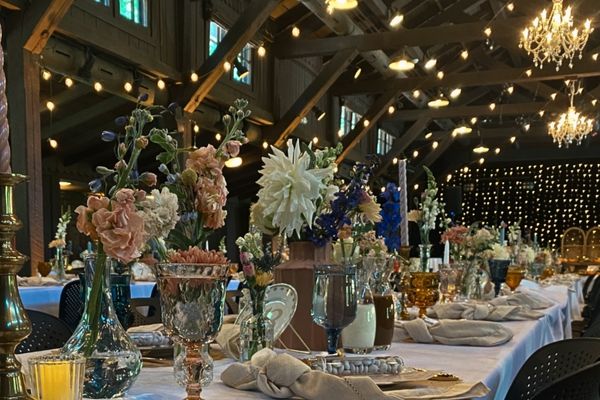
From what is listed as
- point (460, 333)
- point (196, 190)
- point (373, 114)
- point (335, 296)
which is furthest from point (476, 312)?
point (373, 114)

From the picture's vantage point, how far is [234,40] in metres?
7.98

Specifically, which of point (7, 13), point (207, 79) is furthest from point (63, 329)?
point (207, 79)

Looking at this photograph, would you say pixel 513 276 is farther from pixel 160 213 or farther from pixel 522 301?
pixel 160 213

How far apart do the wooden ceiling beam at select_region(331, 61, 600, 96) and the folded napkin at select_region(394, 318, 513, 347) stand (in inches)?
382

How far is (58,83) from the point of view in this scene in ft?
27.2

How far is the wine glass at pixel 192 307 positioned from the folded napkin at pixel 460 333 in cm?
89

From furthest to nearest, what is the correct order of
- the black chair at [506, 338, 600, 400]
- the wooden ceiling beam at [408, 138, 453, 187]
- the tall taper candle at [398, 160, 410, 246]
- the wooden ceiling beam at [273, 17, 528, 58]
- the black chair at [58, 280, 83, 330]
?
the wooden ceiling beam at [408, 138, 453, 187], the wooden ceiling beam at [273, 17, 528, 58], the black chair at [58, 280, 83, 330], the tall taper candle at [398, 160, 410, 246], the black chair at [506, 338, 600, 400]

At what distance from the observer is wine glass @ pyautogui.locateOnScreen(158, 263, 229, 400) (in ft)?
3.59

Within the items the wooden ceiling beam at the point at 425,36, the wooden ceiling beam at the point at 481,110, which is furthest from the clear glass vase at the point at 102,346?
the wooden ceiling beam at the point at 481,110

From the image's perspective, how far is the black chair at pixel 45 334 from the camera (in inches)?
77.9

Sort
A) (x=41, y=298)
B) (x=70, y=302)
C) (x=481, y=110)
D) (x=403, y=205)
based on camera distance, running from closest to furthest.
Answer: (x=403, y=205) < (x=70, y=302) < (x=41, y=298) < (x=481, y=110)

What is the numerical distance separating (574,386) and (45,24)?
5.58m

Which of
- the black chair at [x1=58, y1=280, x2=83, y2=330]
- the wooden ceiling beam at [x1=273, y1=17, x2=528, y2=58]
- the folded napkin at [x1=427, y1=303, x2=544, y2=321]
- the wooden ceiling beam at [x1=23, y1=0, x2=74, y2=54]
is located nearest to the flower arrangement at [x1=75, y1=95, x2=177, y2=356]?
the folded napkin at [x1=427, y1=303, x2=544, y2=321]

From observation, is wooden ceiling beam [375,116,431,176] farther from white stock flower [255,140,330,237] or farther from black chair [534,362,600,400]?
black chair [534,362,600,400]
